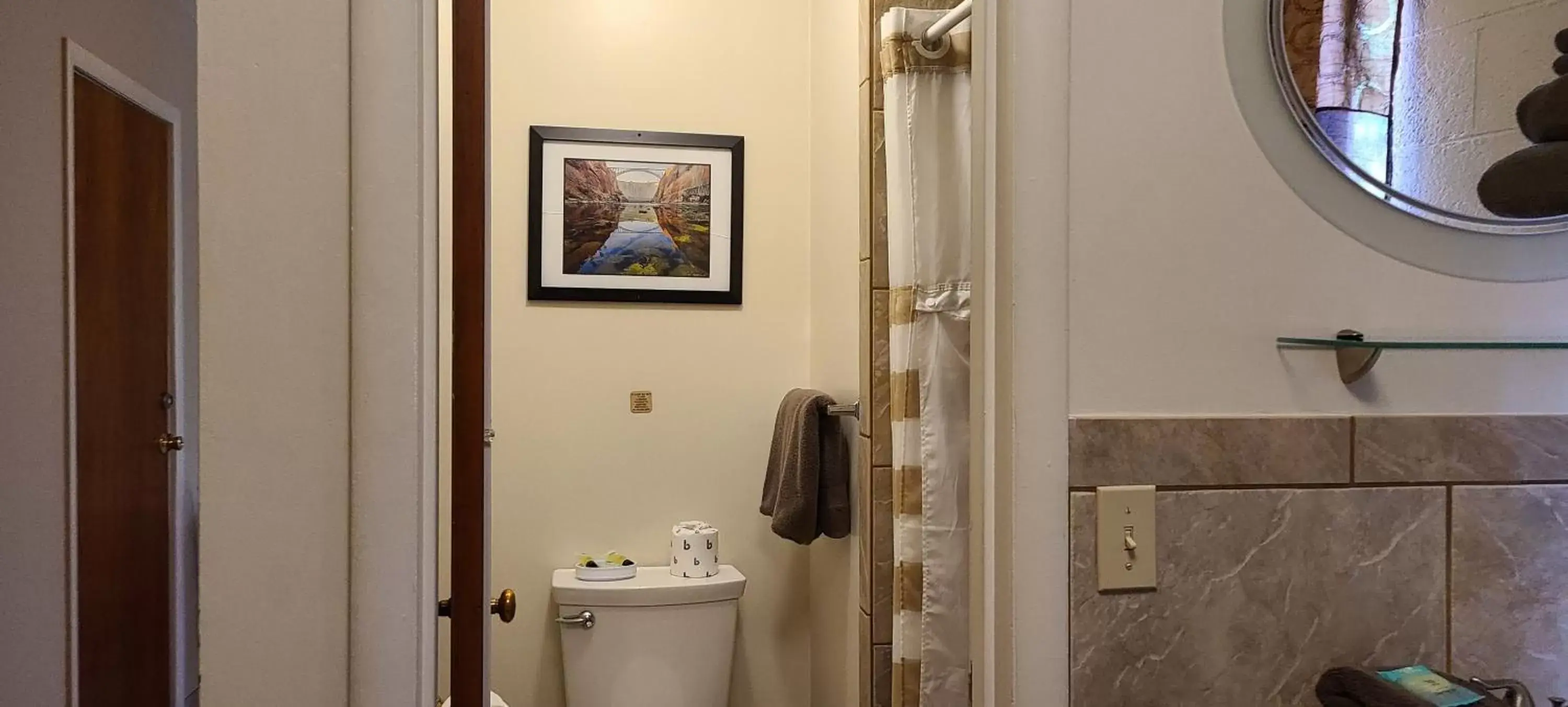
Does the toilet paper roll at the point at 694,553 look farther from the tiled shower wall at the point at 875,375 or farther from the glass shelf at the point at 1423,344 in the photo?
the glass shelf at the point at 1423,344

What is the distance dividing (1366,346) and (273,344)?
1.00 m

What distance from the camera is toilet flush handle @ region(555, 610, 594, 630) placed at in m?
2.33

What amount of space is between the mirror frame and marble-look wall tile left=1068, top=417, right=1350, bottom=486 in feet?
0.65

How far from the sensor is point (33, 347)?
2.04 metres

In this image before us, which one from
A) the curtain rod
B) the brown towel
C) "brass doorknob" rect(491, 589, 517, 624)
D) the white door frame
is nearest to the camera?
the white door frame

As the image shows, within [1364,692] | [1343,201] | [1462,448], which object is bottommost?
[1364,692]

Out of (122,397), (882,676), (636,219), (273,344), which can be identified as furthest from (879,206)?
(122,397)

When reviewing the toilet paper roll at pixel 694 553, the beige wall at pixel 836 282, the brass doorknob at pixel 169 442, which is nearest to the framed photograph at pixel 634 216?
the beige wall at pixel 836 282

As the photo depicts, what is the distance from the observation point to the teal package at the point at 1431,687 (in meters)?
0.83

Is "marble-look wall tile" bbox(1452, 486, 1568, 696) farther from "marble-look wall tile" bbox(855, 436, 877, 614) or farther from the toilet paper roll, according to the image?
the toilet paper roll

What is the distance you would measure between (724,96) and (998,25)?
5.79ft

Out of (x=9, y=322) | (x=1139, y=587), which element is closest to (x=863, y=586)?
(x=1139, y=587)

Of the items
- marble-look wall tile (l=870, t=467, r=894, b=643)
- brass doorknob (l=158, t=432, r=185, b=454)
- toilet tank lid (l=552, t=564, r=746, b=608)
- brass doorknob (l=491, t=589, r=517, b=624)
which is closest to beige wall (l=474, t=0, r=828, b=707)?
toilet tank lid (l=552, t=564, r=746, b=608)

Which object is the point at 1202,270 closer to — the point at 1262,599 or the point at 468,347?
the point at 1262,599
